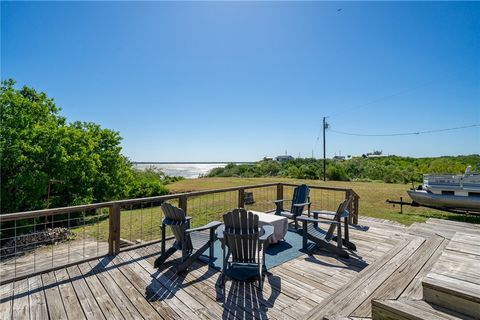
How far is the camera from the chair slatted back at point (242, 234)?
2875 mm

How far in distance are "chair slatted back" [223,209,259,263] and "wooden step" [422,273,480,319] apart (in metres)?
1.69

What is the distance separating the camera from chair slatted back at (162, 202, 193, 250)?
124 inches

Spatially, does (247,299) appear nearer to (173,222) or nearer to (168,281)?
(168,281)

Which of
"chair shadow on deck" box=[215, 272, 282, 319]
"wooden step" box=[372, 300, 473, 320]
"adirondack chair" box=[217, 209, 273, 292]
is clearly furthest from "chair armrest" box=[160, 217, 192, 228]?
"wooden step" box=[372, 300, 473, 320]

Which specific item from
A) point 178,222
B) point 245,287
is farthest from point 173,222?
point 245,287

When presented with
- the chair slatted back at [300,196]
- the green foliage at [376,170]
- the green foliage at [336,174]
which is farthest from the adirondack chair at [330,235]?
the green foliage at [336,174]

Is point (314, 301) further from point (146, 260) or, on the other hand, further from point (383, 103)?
point (383, 103)

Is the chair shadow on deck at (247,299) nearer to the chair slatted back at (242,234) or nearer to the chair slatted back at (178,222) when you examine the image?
the chair slatted back at (242,234)

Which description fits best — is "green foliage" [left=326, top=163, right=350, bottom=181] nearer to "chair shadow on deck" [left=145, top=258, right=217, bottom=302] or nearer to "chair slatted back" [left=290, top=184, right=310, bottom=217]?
"chair slatted back" [left=290, top=184, right=310, bottom=217]

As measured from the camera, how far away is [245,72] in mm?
10562

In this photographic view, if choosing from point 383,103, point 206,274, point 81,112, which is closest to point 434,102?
point 383,103

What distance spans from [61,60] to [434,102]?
20501 millimetres

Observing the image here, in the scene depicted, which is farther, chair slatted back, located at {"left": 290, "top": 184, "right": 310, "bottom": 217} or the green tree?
the green tree

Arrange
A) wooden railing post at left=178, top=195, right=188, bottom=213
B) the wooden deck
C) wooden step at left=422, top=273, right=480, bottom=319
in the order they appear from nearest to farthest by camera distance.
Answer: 1. wooden step at left=422, top=273, right=480, bottom=319
2. the wooden deck
3. wooden railing post at left=178, top=195, right=188, bottom=213
